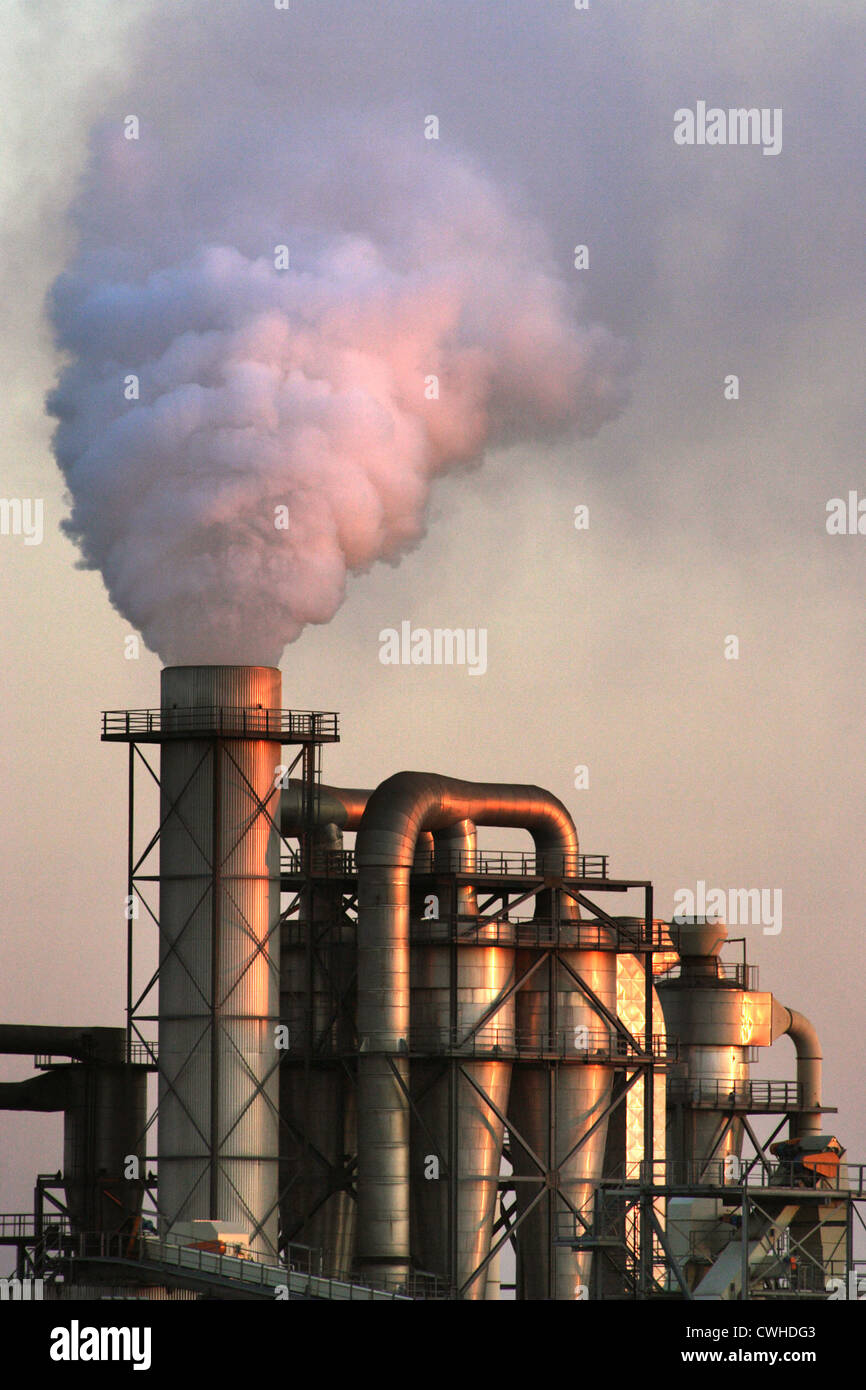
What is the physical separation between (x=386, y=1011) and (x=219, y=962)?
475 cm

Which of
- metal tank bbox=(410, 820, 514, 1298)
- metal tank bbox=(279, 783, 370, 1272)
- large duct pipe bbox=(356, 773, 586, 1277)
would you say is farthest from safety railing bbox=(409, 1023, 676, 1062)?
metal tank bbox=(279, 783, 370, 1272)

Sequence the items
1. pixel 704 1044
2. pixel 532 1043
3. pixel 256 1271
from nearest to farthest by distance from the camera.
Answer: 1. pixel 256 1271
2. pixel 532 1043
3. pixel 704 1044

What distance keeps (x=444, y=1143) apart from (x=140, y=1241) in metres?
9.33

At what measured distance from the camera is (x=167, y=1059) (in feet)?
306

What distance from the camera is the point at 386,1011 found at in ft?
307

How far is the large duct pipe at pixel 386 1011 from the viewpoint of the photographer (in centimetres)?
9300

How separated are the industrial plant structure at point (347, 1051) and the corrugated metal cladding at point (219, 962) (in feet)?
0.25

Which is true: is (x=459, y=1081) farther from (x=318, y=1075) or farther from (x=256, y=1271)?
(x=256, y=1271)

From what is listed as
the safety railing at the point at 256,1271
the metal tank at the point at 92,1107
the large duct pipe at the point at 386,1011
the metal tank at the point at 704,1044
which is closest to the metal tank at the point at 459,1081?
the large duct pipe at the point at 386,1011

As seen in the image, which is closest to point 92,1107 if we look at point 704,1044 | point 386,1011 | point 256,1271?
point 386,1011

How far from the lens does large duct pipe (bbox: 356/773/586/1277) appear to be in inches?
3661

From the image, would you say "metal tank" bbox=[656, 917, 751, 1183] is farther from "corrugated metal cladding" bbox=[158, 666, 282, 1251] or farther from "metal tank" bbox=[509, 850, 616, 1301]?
"corrugated metal cladding" bbox=[158, 666, 282, 1251]

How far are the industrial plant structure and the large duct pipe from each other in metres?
0.08
